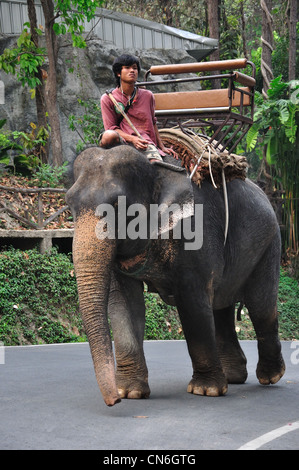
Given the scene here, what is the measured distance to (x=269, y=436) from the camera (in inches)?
216

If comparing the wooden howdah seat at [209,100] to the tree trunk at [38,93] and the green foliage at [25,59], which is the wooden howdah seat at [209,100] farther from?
the tree trunk at [38,93]

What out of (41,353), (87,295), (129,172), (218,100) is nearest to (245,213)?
(218,100)

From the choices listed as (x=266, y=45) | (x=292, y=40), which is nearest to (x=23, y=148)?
(x=266, y=45)

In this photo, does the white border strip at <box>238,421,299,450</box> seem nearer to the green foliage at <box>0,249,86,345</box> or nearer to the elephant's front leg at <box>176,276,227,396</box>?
the elephant's front leg at <box>176,276,227,396</box>

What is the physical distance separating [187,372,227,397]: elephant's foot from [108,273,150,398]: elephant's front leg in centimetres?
45

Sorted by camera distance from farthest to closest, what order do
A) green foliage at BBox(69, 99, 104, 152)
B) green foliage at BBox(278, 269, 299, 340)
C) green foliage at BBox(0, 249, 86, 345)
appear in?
green foliage at BBox(69, 99, 104, 152) → green foliage at BBox(278, 269, 299, 340) → green foliage at BBox(0, 249, 86, 345)

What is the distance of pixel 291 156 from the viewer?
64.1 ft

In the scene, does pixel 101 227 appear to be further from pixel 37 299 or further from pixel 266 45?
pixel 266 45

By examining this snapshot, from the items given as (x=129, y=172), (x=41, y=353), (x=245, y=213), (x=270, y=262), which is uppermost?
(x=129, y=172)

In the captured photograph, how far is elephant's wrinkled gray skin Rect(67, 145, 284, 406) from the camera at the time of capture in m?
6.12

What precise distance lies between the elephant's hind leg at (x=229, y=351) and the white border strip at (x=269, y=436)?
2.16 meters

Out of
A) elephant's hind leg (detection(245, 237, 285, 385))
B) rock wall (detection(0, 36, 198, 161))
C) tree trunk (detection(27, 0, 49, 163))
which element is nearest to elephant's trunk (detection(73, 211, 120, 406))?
elephant's hind leg (detection(245, 237, 285, 385))

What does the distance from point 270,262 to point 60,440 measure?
343cm

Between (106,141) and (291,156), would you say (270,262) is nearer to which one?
(106,141)
